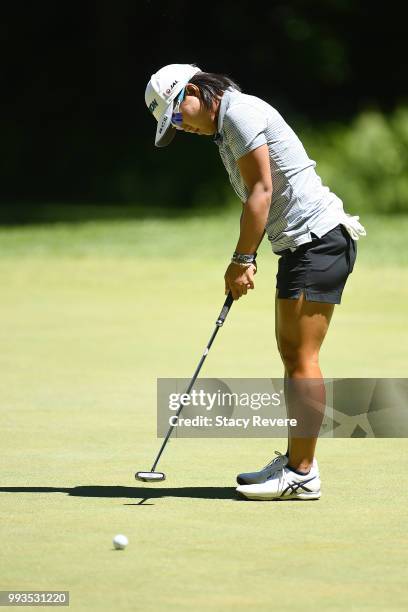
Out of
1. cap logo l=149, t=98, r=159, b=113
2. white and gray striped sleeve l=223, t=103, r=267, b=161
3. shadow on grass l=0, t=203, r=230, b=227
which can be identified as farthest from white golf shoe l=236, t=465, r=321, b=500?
shadow on grass l=0, t=203, r=230, b=227

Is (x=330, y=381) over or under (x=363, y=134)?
over

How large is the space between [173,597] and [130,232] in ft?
64.8

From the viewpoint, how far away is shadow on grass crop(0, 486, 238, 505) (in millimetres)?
6402

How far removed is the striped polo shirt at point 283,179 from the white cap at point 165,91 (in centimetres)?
20

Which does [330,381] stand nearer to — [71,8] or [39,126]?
[39,126]

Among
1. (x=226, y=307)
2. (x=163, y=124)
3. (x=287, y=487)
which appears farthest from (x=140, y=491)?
(x=163, y=124)

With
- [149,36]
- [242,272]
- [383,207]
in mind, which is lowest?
[383,207]

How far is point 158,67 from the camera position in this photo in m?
35.7

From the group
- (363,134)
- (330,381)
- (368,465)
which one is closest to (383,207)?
(363,134)

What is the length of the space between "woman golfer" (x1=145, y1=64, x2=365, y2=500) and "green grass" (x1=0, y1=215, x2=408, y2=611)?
0.30 metres

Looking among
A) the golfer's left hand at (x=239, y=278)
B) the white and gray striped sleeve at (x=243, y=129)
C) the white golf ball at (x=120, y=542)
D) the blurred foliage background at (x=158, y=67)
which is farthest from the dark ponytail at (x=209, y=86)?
the blurred foliage background at (x=158, y=67)

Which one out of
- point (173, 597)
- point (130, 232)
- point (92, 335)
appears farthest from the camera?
point (130, 232)

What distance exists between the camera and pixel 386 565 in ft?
16.6

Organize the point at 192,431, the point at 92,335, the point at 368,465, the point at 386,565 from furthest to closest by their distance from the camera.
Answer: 1. the point at 92,335
2. the point at 192,431
3. the point at 368,465
4. the point at 386,565
